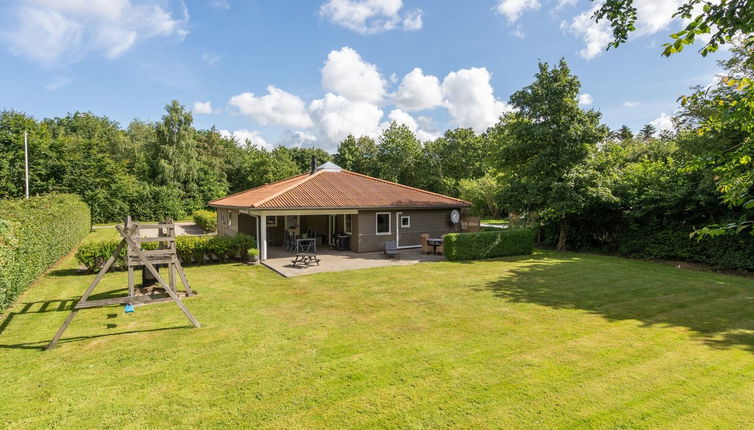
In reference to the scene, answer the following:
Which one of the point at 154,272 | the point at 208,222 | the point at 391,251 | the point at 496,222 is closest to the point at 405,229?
the point at 391,251

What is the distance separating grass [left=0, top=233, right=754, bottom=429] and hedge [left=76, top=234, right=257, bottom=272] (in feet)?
6.29

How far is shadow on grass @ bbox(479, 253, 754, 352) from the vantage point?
7609mm

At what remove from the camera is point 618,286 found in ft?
35.7

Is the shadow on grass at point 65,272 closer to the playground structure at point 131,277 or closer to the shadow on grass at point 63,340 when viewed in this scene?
the playground structure at point 131,277

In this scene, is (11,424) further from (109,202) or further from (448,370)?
(109,202)

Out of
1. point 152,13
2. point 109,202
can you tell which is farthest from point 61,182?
point 152,13

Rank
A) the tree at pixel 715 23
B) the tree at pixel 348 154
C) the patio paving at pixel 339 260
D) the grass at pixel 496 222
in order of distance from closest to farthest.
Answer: the tree at pixel 715 23 < the patio paving at pixel 339 260 < the grass at pixel 496 222 < the tree at pixel 348 154

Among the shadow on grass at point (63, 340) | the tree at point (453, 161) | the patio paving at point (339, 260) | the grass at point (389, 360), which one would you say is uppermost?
the tree at point (453, 161)

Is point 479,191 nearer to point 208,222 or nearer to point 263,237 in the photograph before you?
point 208,222

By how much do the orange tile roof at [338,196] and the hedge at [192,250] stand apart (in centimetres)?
170

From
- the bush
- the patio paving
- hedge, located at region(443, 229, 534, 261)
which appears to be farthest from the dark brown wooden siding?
the bush

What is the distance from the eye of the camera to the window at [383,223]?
1788cm

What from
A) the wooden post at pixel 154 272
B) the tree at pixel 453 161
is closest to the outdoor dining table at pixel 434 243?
the wooden post at pixel 154 272

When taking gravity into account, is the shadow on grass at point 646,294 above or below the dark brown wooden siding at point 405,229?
below
